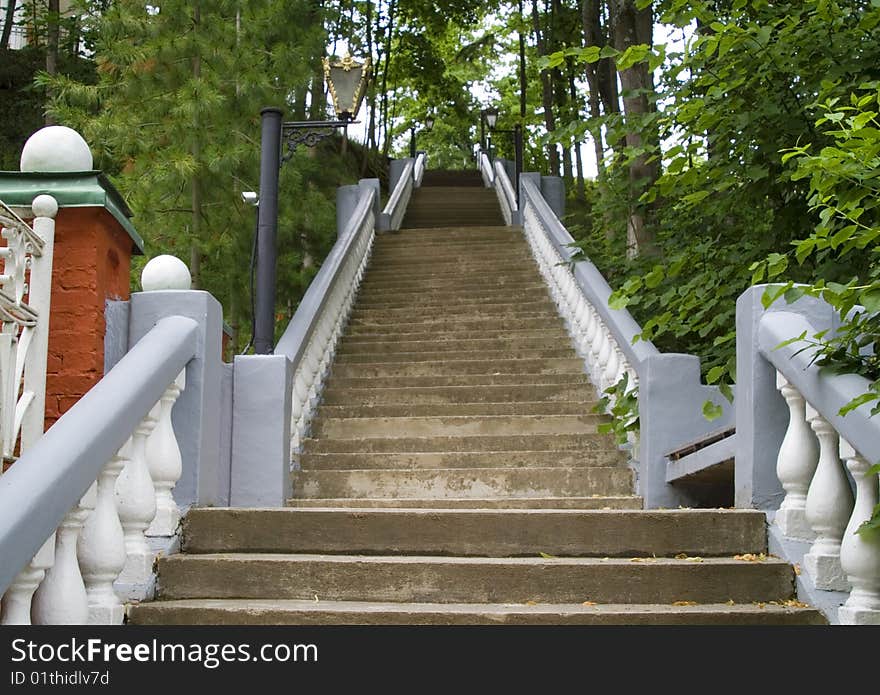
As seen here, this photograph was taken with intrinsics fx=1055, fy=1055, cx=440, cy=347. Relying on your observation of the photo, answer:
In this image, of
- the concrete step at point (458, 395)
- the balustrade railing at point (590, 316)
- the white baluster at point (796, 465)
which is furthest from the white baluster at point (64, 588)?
the concrete step at point (458, 395)

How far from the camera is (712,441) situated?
5555 millimetres

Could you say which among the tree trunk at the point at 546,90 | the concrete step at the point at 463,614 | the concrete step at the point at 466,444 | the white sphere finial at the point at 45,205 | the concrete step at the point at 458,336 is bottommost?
the concrete step at the point at 463,614

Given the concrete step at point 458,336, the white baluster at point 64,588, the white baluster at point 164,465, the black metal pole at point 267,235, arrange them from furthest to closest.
→ the concrete step at point 458,336, the black metal pole at point 267,235, the white baluster at point 164,465, the white baluster at point 64,588

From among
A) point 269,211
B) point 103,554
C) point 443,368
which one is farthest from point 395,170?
point 103,554

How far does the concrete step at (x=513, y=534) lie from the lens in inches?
160

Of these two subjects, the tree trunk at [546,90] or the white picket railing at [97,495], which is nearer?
the white picket railing at [97,495]

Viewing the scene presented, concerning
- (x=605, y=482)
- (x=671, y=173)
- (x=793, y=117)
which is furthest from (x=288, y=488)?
(x=793, y=117)

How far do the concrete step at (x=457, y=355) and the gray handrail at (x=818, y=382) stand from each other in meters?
4.95

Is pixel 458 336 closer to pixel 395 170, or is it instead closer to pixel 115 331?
pixel 115 331

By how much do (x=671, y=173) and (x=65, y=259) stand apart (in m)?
3.03

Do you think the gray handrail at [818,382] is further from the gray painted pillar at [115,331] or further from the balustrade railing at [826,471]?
the gray painted pillar at [115,331]

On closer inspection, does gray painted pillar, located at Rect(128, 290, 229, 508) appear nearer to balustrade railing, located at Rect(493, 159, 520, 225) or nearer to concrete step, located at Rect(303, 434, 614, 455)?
concrete step, located at Rect(303, 434, 614, 455)

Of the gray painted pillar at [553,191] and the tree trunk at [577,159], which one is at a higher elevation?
the tree trunk at [577,159]
